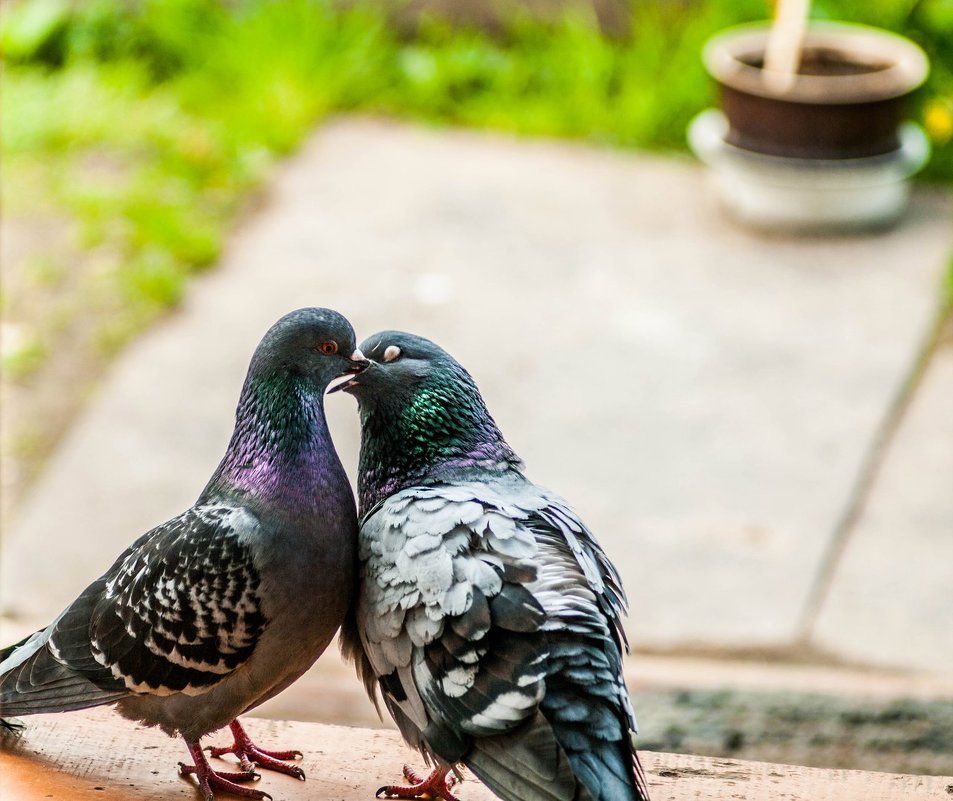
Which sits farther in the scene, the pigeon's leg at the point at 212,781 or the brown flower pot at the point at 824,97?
the brown flower pot at the point at 824,97

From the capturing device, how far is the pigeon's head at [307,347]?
2.21 meters

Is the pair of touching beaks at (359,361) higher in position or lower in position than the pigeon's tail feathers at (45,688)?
higher

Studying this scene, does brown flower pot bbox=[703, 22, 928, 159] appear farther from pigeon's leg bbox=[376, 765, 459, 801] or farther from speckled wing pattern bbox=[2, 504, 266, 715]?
speckled wing pattern bbox=[2, 504, 266, 715]

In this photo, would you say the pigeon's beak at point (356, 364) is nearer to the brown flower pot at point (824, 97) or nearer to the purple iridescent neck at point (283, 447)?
the purple iridescent neck at point (283, 447)

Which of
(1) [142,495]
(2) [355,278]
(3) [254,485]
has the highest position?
(3) [254,485]

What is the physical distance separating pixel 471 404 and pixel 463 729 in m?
0.63

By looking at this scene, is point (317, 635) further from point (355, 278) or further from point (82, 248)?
point (82, 248)

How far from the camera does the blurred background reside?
163 inches

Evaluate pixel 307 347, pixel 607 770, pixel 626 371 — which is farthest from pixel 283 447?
pixel 626 371

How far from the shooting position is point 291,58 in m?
7.63

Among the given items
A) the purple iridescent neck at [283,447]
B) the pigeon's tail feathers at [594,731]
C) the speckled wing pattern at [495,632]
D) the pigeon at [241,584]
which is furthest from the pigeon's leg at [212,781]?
the pigeon's tail feathers at [594,731]

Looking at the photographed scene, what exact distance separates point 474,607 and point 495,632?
5 centimetres

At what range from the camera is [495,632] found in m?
2.07

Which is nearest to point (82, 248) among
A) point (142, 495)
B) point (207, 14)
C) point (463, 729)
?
point (142, 495)
